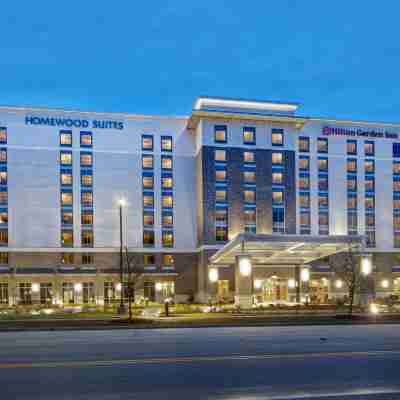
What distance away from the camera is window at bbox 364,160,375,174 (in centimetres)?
7700

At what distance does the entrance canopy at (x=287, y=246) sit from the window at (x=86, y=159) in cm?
2379

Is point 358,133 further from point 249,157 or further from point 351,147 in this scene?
point 249,157

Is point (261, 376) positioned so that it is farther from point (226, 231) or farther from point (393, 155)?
point (393, 155)

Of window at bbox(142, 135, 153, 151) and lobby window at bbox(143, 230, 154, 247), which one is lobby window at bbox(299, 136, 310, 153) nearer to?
window at bbox(142, 135, 153, 151)

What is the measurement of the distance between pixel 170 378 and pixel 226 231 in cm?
5714

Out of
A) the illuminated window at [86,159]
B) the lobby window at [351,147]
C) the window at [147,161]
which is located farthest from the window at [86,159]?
the lobby window at [351,147]

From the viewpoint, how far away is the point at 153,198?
7112cm

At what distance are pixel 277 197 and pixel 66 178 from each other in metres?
29.1

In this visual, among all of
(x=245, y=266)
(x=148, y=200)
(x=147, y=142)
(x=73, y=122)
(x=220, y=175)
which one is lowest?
(x=245, y=266)

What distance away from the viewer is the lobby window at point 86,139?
69.5 m

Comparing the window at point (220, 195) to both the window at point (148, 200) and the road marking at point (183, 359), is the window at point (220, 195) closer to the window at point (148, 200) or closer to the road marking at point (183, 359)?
the window at point (148, 200)

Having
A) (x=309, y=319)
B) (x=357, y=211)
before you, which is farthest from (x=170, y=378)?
(x=357, y=211)

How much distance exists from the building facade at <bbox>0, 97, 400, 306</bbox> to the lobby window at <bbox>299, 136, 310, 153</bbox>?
0.48 ft

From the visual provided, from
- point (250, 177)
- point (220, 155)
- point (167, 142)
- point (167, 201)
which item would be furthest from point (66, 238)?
point (250, 177)
